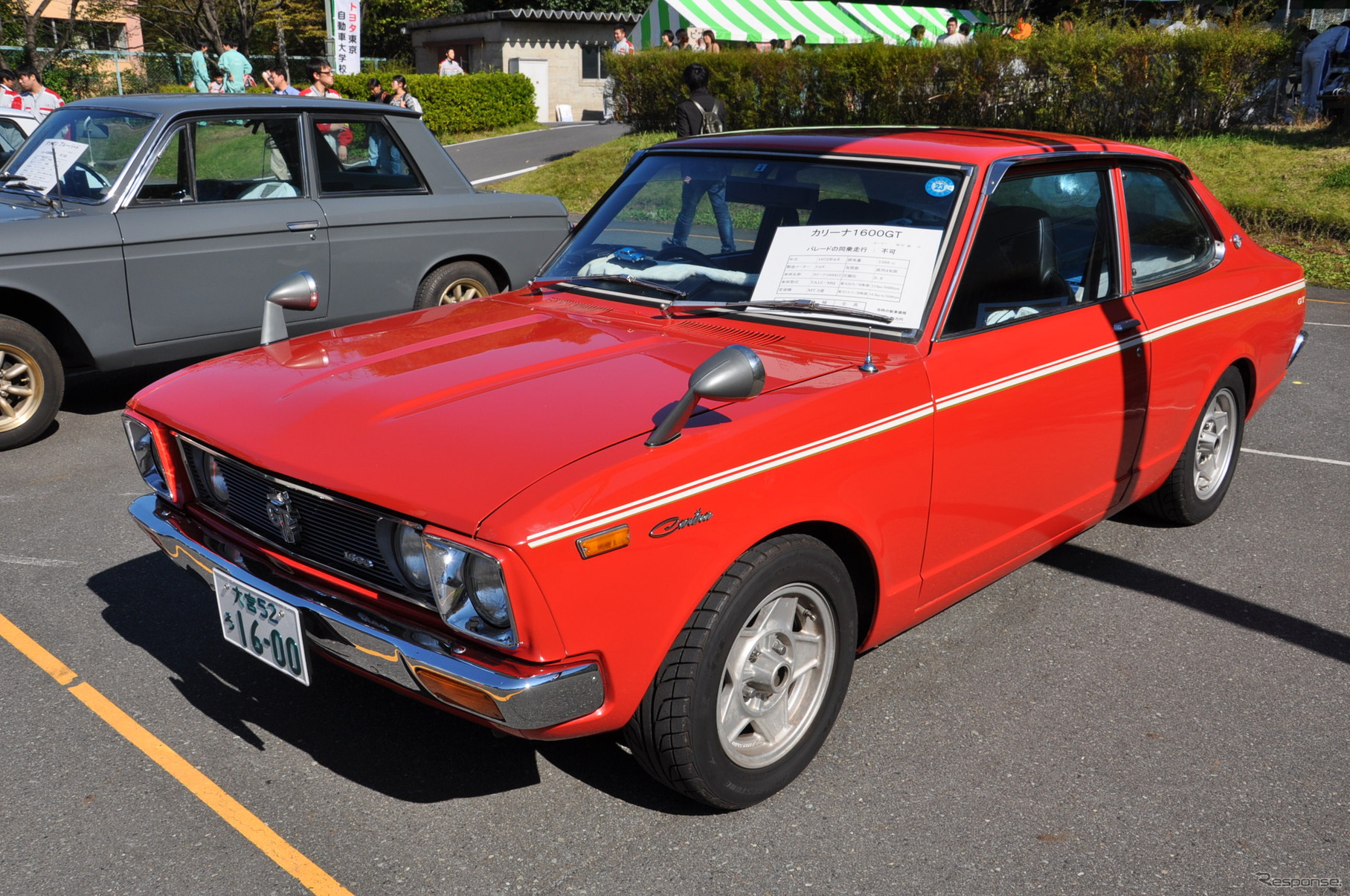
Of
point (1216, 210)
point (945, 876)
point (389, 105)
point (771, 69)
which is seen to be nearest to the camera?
point (945, 876)

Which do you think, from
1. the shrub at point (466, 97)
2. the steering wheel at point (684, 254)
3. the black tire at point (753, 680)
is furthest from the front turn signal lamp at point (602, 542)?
the shrub at point (466, 97)

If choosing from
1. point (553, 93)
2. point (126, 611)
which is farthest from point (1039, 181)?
point (553, 93)

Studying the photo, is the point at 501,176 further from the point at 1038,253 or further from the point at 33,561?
the point at 1038,253

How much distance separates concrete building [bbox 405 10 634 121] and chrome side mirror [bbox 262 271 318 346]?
35.4 meters

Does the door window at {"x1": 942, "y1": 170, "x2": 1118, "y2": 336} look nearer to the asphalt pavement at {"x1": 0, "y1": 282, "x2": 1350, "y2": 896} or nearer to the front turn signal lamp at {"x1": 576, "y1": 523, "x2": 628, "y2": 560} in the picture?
the asphalt pavement at {"x1": 0, "y1": 282, "x2": 1350, "y2": 896}

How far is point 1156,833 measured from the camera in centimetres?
287

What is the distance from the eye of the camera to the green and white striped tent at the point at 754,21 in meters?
25.0

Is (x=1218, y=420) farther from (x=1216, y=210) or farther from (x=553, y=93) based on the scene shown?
(x=553, y=93)

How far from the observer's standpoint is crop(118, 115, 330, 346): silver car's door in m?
6.11

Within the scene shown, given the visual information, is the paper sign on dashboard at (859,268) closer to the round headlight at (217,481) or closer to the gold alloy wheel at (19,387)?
the round headlight at (217,481)

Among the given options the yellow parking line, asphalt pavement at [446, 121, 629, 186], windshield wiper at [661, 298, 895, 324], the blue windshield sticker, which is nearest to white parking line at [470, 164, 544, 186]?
asphalt pavement at [446, 121, 629, 186]

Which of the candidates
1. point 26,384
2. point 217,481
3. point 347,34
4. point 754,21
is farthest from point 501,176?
point 217,481

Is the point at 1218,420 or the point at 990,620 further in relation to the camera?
the point at 1218,420

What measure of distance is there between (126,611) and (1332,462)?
5.73 meters
